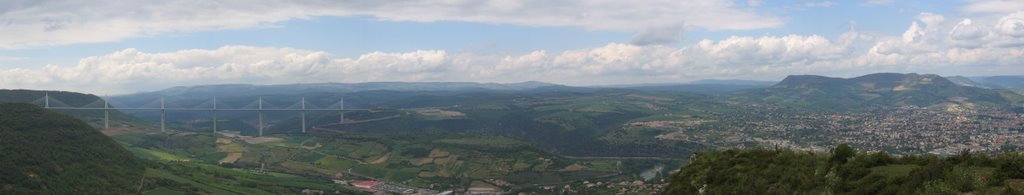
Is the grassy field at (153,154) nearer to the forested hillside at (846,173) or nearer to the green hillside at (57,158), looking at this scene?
the green hillside at (57,158)

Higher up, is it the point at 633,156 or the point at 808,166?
the point at 808,166

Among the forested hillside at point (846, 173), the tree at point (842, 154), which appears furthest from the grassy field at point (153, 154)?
the tree at point (842, 154)

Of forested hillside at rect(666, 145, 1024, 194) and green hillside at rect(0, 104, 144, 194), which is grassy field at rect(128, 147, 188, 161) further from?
forested hillside at rect(666, 145, 1024, 194)

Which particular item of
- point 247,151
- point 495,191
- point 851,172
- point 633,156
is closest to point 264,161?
point 247,151

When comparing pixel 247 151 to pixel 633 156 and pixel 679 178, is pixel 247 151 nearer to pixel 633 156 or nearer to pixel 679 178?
pixel 633 156

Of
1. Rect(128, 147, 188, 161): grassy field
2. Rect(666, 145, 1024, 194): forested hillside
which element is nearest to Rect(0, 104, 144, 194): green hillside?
Rect(128, 147, 188, 161): grassy field

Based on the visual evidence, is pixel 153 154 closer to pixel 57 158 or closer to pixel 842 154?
pixel 57 158

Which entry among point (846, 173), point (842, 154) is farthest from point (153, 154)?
point (846, 173)

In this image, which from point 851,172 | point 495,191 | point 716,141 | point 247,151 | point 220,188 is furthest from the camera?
point 716,141
